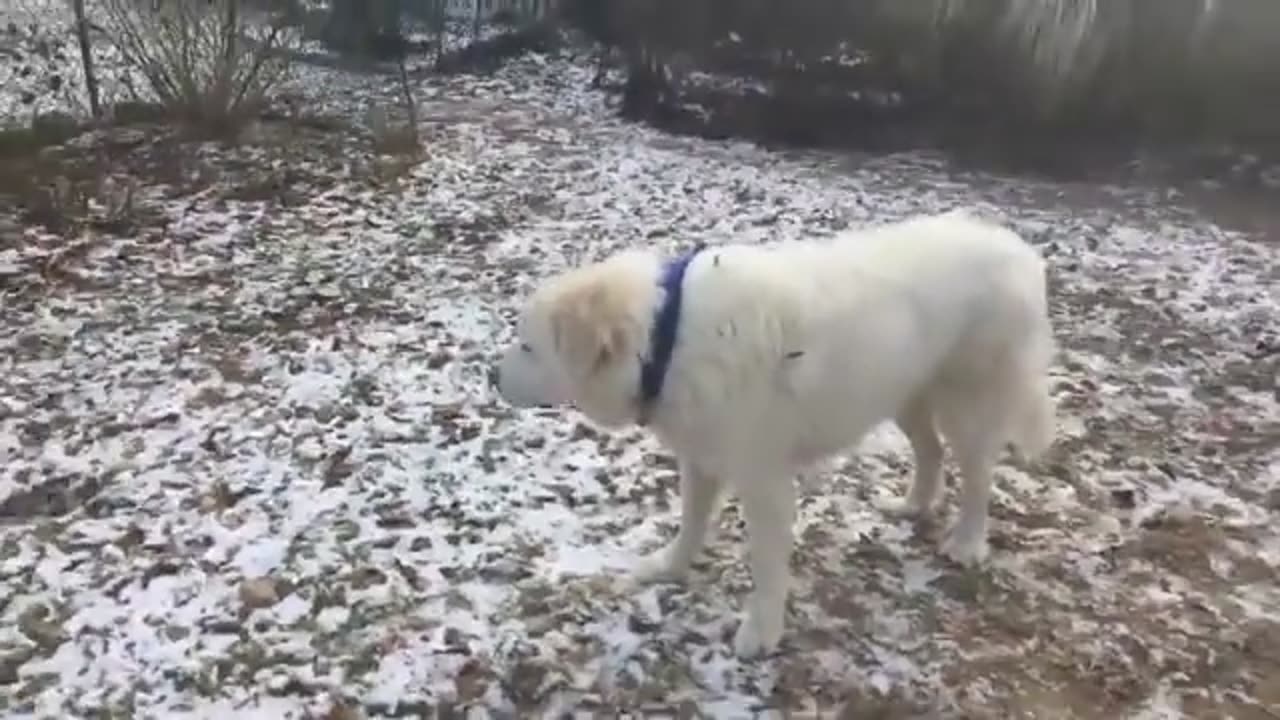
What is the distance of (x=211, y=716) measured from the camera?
10.5 ft

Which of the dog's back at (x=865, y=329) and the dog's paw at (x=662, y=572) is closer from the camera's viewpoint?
the dog's back at (x=865, y=329)

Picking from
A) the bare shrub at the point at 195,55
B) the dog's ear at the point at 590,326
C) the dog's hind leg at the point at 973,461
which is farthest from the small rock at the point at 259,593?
the bare shrub at the point at 195,55

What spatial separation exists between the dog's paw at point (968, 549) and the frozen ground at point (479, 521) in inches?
2.2

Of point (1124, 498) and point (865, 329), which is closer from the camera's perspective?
point (865, 329)

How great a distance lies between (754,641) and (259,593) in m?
1.59

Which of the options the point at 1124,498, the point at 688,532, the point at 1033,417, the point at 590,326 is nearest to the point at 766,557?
the point at 688,532

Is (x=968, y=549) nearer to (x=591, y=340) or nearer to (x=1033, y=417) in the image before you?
(x=1033, y=417)

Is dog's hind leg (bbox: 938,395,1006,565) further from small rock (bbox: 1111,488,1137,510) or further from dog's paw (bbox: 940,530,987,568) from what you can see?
small rock (bbox: 1111,488,1137,510)

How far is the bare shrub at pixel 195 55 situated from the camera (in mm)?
9547

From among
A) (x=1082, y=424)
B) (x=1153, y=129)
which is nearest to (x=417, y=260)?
(x=1082, y=424)

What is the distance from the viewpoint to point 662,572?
12.6 ft

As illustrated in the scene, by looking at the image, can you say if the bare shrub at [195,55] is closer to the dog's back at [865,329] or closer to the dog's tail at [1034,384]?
the dog's back at [865,329]

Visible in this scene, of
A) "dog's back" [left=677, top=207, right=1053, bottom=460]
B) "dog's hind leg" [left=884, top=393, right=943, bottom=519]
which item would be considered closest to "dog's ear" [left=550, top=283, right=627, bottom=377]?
"dog's back" [left=677, top=207, right=1053, bottom=460]

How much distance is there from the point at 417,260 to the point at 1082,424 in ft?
13.1
